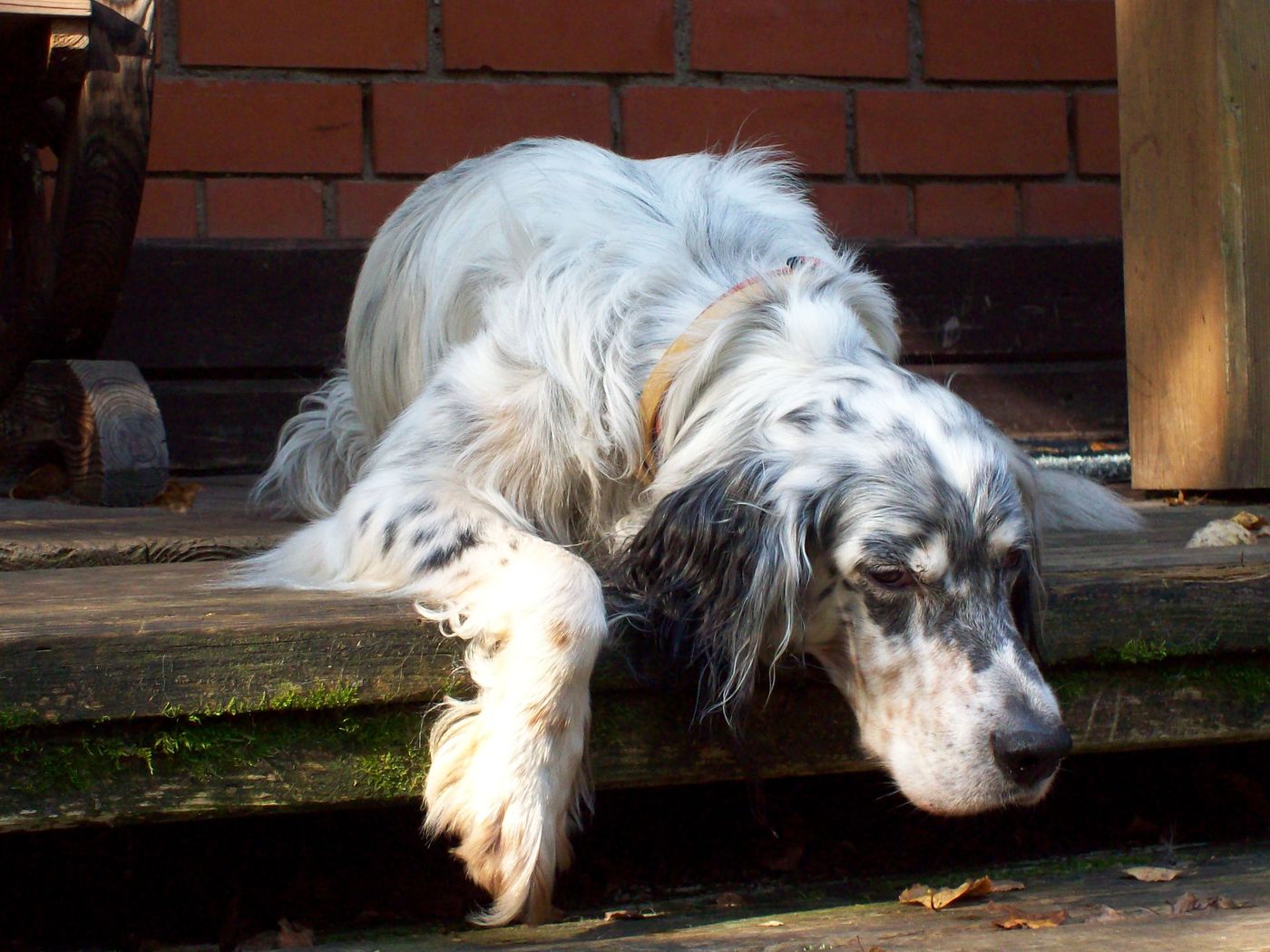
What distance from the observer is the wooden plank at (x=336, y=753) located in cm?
187

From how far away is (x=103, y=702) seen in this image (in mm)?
1859

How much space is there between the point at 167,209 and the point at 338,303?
0.49 metres

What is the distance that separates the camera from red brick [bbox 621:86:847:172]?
4.14 meters

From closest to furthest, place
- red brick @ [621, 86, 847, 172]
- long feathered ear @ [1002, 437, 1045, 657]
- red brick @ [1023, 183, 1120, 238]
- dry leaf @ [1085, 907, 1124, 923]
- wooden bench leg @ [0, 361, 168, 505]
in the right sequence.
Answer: dry leaf @ [1085, 907, 1124, 923]
long feathered ear @ [1002, 437, 1045, 657]
wooden bench leg @ [0, 361, 168, 505]
red brick @ [621, 86, 847, 172]
red brick @ [1023, 183, 1120, 238]

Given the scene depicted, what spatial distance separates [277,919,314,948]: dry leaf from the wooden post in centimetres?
213

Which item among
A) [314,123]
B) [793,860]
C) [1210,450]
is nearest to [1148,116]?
[1210,450]

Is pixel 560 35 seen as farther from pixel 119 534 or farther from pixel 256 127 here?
pixel 119 534

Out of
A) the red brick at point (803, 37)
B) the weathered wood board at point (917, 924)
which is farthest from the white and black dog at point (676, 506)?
the red brick at point (803, 37)

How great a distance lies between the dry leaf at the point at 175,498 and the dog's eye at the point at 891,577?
1.68 metres

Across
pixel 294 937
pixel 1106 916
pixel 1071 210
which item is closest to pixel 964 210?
pixel 1071 210

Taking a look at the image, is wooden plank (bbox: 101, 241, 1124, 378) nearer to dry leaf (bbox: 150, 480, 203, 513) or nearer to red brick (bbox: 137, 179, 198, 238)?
red brick (bbox: 137, 179, 198, 238)

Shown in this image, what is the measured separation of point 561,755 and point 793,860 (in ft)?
2.38

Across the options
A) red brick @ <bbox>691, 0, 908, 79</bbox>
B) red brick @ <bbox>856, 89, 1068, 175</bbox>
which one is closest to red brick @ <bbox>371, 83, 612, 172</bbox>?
red brick @ <bbox>691, 0, 908, 79</bbox>

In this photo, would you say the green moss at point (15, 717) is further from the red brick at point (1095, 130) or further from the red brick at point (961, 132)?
the red brick at point (1095, 130)
